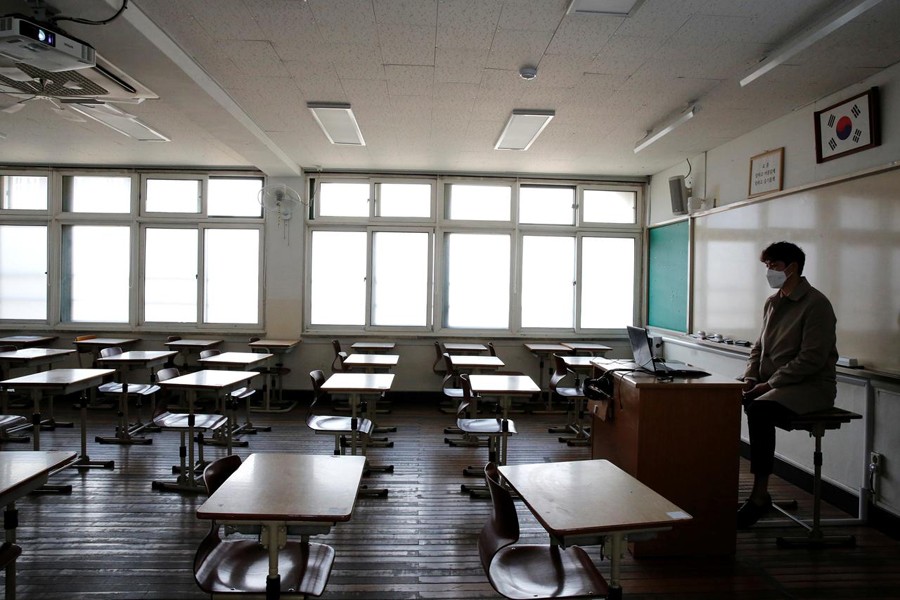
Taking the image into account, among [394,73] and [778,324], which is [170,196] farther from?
[778,324]

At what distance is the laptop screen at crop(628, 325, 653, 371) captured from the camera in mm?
3070

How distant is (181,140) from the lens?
19.5 ft

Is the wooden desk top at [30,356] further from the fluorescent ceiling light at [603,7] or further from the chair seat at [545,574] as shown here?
the fluorescent ceiling light at [603,7]

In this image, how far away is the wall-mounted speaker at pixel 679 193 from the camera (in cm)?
604

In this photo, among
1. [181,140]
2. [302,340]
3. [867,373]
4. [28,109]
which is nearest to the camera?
[867,373]

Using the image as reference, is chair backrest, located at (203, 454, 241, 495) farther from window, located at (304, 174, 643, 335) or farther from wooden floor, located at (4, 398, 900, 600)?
window, located at (304, 174, 643, 335)

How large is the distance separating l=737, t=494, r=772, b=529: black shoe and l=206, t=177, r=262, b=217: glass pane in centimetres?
677

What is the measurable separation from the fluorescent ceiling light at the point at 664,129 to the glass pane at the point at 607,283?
213 centimetres

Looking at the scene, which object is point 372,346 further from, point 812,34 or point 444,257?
point 812,34

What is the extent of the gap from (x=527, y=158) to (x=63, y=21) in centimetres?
478

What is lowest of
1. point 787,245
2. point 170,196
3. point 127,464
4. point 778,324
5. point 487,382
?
point 127,464

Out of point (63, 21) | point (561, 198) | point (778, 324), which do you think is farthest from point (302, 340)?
point (778, 324)

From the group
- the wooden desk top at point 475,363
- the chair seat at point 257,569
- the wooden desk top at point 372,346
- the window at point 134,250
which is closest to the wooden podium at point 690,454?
the chair seat at point 257,569

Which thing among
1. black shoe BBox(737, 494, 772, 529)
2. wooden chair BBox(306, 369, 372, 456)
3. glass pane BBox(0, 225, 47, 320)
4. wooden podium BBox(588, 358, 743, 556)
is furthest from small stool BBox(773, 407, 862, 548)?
glass pane BBox(0, 225, 47, 320)
